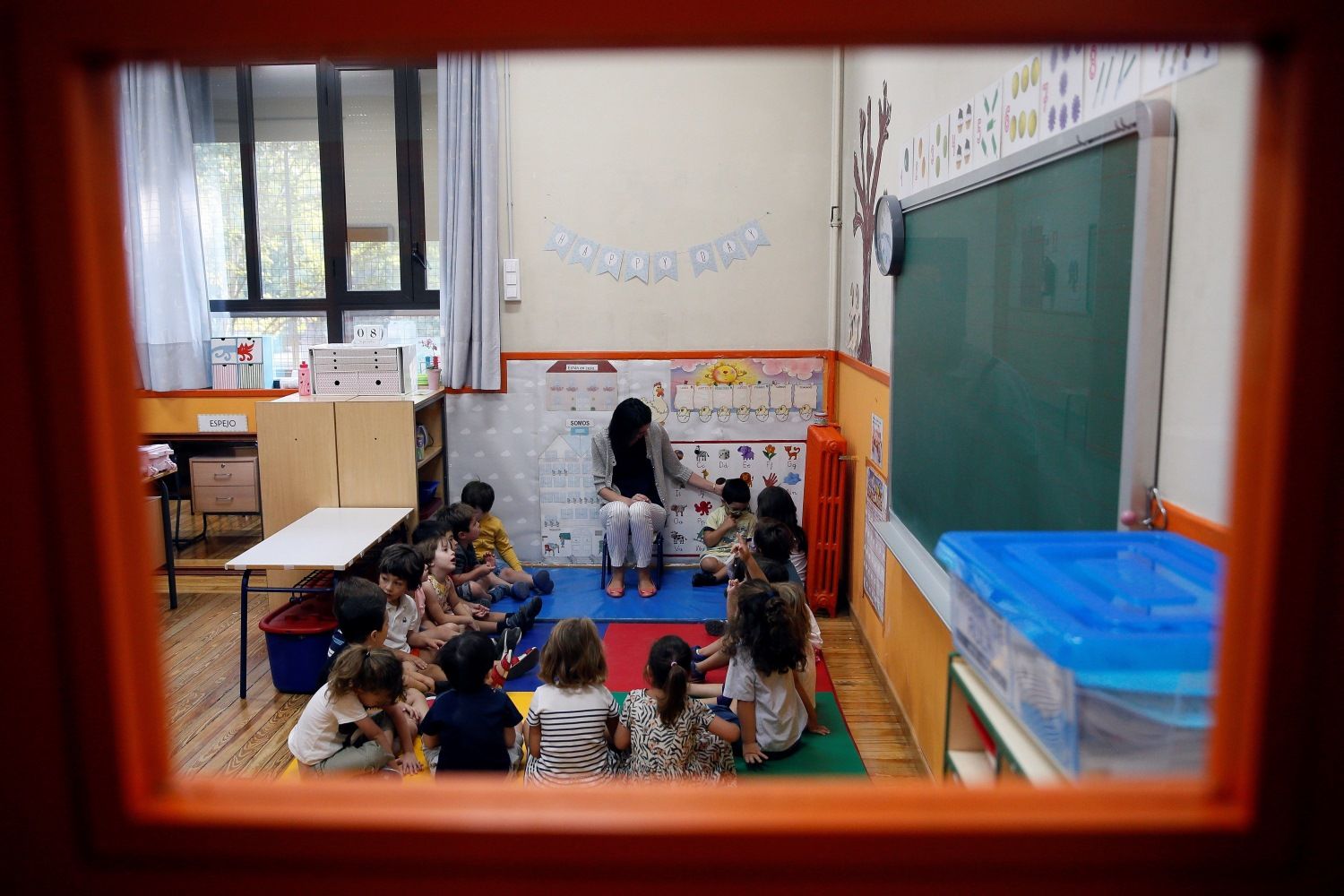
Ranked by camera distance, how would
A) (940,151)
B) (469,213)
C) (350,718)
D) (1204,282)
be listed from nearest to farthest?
(1204,282) → (350,718) → (940,151) → (469,213)

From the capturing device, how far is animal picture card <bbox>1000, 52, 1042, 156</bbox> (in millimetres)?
2053

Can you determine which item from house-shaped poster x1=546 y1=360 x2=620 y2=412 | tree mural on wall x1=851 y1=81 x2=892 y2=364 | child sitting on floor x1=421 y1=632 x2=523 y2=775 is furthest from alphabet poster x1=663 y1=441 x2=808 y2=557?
child sitting on floor x1=421 y1=632 x2=523 y2=775

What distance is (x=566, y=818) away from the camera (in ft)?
2.14

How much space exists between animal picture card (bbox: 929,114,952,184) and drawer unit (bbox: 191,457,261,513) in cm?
369

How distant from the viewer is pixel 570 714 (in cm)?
254

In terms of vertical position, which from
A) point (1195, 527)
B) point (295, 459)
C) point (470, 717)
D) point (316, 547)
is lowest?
point (470, 717)

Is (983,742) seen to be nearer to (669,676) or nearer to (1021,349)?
(1021,349)

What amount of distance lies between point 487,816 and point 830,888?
24cm

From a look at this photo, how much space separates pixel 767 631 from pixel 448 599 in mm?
1707

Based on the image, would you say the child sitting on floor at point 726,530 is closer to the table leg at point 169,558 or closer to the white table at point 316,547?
the white table at point 316,547

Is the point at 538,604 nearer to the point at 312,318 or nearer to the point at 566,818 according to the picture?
the point at 312,318

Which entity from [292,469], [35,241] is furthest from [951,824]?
[292,469]

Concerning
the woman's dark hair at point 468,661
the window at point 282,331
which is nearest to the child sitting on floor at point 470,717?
the woman's dark hair at point 468,661

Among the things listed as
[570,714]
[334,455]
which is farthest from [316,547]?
[570,714]
